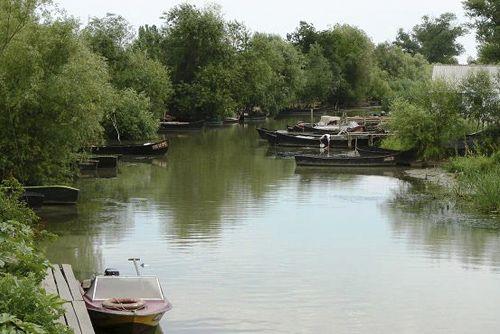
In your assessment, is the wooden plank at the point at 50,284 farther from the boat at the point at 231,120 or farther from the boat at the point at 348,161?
the boat at the point at 231,120

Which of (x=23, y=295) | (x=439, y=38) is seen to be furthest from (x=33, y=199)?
(x=439, y=38)

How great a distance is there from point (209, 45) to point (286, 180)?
114 feet

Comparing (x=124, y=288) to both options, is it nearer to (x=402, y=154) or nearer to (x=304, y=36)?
(x=402, y=154)

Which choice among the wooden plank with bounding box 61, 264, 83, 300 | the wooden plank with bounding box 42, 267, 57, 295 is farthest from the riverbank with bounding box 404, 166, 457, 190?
the wooden plank with bounding box 42, 267, 57, 295

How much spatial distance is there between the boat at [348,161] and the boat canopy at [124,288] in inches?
1078

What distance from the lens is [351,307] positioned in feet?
58.2

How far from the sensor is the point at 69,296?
1391cm

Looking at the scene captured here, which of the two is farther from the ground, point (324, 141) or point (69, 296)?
point (324, 141)

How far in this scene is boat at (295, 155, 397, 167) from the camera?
42.3 m

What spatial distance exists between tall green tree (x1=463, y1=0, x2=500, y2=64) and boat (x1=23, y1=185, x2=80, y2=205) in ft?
109

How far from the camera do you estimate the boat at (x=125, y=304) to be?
14.2m

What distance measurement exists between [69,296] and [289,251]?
32.4ft

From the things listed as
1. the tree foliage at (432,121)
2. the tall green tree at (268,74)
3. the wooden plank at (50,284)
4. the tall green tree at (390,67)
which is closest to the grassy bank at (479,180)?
the tree foliage at (432,121)

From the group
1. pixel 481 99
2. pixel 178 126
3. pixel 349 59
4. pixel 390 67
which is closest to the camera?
pixel 481 99
